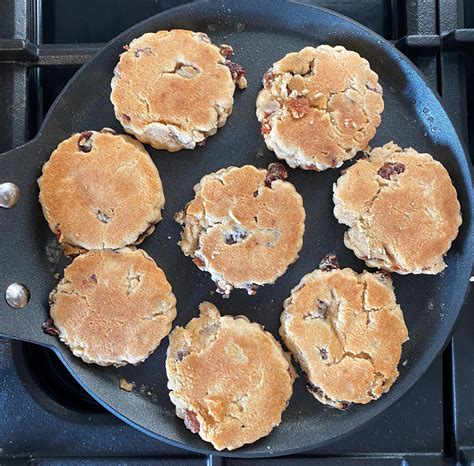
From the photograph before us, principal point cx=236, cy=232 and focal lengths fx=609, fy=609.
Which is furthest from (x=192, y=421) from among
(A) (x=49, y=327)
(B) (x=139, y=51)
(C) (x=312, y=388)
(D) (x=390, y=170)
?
(B) (x=139, y=51)

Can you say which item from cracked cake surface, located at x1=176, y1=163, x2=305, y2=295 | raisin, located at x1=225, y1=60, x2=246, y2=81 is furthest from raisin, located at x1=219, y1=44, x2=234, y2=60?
cracked cake surface, located at x1=176, y1=163, x2=305, y2=295

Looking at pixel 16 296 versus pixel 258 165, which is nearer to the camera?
pixel 16 296

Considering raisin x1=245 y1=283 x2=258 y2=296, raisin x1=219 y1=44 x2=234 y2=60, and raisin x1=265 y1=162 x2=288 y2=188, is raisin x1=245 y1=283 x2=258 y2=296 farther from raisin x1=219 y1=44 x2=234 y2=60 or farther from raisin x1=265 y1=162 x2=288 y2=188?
raisin x1=219 y1=44 x2=234 y2=60

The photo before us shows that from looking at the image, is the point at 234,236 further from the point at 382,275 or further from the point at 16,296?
the point at 16,296

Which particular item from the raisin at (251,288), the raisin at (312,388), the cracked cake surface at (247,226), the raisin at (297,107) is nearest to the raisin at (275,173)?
the cracked cake surface at (247,226)

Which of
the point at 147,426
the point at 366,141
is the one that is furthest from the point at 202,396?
the point at 366,141
